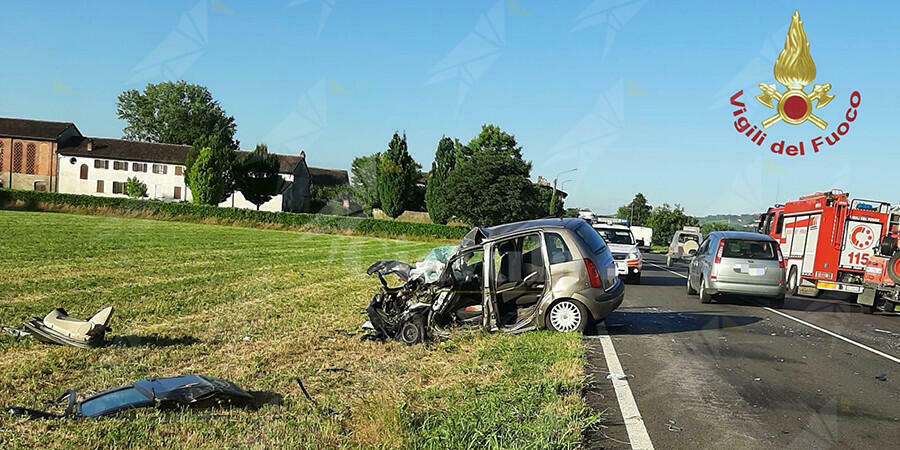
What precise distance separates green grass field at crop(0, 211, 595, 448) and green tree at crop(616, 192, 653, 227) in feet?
423

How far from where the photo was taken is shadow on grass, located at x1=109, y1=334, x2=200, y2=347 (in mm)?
8641

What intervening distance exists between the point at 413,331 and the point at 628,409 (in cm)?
377

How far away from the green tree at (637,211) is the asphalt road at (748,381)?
415 feet

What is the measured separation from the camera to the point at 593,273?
10328 mm

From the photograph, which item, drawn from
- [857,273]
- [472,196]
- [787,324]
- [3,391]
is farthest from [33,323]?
[472,196]

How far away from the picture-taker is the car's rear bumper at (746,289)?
1575 centimetres

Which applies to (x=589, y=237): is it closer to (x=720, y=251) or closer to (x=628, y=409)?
(x=628, y=409)

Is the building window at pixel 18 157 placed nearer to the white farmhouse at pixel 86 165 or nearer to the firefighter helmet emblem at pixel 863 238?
the white farmhouse at pixel 86 165

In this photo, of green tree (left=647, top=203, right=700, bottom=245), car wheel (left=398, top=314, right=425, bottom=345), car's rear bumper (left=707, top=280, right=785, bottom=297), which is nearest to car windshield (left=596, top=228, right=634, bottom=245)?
car's rear bumper (left=707, top=280, right=785, bottom=297)

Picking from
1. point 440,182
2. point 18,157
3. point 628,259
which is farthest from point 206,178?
point 628,259


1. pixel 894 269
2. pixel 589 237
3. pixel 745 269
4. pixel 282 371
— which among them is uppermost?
pixel 589 237

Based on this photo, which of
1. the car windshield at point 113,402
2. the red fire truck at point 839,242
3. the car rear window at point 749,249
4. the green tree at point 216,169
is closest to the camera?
the car windshield at point 113,402

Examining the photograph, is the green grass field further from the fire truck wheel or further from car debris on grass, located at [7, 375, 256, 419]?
the fire truck wheel

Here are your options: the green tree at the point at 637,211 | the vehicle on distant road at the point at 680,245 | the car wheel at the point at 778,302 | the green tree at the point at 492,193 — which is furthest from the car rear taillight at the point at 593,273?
the green tree at the point at 637,211
